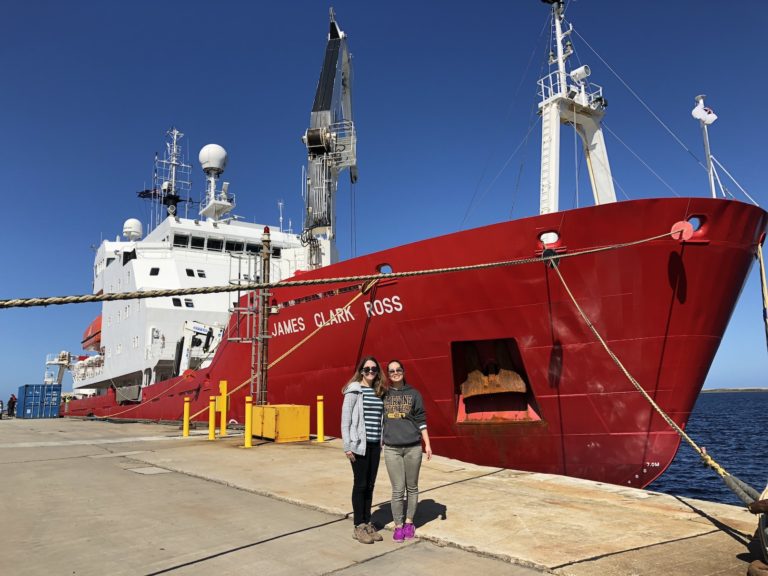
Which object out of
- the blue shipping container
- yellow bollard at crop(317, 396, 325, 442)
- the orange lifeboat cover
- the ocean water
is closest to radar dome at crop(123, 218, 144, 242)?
the orange lifeboat cover

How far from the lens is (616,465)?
7.18m

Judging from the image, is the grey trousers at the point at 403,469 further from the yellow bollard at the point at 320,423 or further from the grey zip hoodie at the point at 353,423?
the yellow bollard at the point at 320,423

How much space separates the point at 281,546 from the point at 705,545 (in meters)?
2.97

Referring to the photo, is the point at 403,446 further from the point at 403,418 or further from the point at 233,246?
the point at 233,246

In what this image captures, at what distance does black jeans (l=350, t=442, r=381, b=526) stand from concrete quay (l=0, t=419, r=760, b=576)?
205 mm

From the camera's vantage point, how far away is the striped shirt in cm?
415

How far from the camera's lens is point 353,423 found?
408 cm

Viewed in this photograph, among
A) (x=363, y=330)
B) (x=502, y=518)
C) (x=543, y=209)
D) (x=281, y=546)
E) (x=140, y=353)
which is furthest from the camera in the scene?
(x=140, y=353)

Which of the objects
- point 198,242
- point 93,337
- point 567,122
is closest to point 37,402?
point 93,337

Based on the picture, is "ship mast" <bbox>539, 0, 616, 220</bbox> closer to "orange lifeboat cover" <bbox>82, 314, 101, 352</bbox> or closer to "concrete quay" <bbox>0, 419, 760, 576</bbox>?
"concrete quay" <bbox>0, 419, 760, 576</bbox>

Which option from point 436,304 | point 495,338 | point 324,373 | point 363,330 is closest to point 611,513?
point 495,338

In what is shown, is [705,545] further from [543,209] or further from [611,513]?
[543,209]

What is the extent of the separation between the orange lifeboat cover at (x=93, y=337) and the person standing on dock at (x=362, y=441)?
1109 inches

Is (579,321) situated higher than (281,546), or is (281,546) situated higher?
(579,321)
